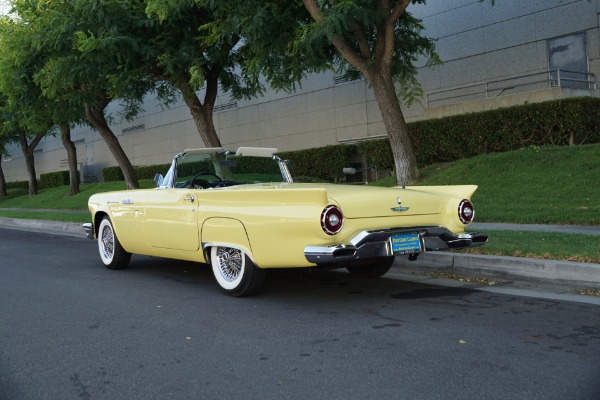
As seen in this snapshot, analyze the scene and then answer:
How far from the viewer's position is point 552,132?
1556cm

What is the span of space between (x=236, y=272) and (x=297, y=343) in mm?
1866

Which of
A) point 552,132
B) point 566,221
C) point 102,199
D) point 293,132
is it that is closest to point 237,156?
point 102,199

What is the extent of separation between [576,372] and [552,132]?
43.3ft

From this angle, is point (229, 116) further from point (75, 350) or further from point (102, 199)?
point (75, 350)

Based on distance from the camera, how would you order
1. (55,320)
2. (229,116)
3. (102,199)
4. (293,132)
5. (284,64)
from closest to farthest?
1. (55,320)
2. (102,199)
3. (284,64)
4. (293,132)
5. (229,116)

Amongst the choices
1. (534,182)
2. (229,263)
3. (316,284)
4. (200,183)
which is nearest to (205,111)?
(534,182)

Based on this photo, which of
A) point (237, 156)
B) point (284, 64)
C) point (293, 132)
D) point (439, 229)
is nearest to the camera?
point (439, 229)

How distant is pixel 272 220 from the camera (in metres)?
5.46

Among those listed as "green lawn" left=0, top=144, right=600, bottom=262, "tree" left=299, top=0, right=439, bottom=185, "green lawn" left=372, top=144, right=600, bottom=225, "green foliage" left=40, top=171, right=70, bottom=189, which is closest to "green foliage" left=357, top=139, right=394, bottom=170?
"green lawn" left=0, top=144, right=600, bottom=262

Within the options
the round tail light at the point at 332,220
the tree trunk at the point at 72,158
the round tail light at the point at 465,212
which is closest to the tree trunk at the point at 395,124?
the round tail light at the point at 465,212

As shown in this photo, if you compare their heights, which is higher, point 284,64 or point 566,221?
point 284,64

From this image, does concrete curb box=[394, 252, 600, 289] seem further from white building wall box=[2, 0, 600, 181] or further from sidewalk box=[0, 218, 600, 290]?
white building wall box=[2, 0, 600, 181]

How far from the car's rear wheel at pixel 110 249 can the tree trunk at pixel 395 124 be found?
779 cm

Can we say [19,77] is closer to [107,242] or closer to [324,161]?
[324,161]
